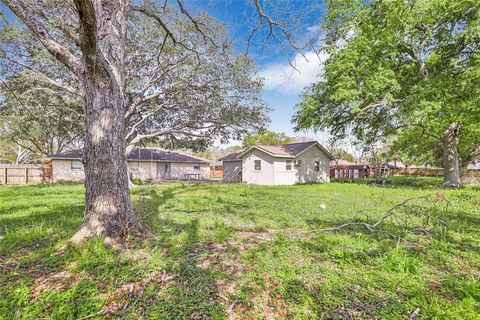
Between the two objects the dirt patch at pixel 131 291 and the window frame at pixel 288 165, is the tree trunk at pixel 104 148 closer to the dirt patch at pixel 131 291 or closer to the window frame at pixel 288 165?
the dirt patch at pixel 131 291

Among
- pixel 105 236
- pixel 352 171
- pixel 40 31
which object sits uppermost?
pixel 40 31

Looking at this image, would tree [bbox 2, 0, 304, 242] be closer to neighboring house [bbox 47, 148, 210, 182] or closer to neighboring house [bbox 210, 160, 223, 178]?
neighboring house [bbox 47, 148, 210, 182]

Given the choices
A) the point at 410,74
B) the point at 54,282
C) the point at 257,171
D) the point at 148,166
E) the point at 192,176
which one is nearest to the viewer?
the point at 54,282

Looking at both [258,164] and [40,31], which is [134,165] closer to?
[258,164]

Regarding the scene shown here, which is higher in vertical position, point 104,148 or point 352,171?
point 104,148

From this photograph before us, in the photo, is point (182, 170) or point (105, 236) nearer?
point (105, 236)

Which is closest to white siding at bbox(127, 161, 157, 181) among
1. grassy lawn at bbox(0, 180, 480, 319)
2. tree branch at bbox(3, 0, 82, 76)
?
grassy lawn at bbox(0, 180, 480, 319)

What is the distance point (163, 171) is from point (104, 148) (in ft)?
72.3

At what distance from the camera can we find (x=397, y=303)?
7.47 ft

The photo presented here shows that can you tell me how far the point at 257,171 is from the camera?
1905 centimetres

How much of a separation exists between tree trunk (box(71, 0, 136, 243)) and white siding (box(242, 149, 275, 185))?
14785 millimetres

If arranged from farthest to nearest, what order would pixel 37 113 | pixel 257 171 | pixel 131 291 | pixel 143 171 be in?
pixel 143 171 < pixel 257 171 < pixel 37 113 < pixel 131 291

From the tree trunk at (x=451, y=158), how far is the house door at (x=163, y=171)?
2273cm

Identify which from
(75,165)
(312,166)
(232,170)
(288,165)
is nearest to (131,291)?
(288,165)
